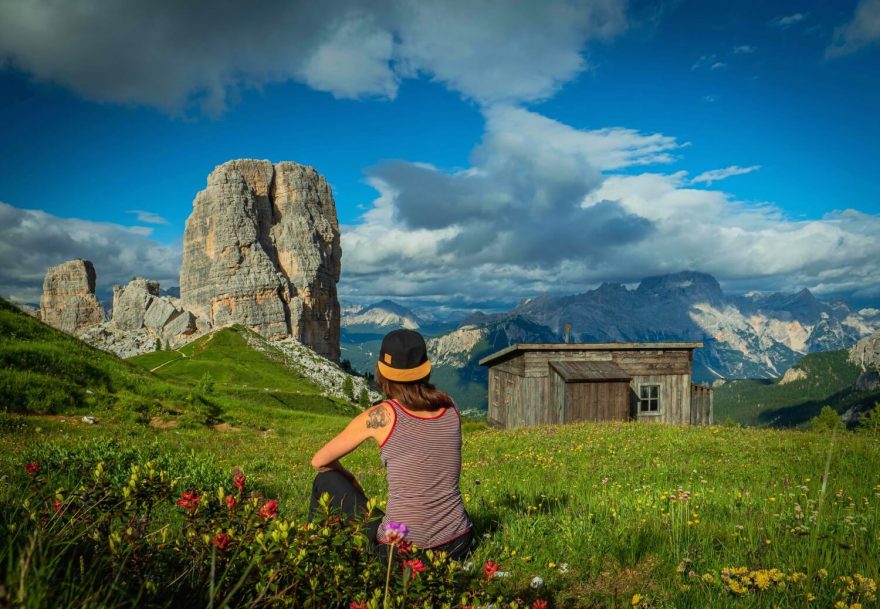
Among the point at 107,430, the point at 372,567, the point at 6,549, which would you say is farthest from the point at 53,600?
the point at 107,430

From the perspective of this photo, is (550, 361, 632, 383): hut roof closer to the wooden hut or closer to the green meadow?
the wooden hut

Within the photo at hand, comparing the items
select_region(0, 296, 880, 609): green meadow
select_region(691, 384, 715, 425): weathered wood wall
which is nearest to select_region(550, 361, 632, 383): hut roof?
select_region(691, 384, 715, 425): weathered wood wall

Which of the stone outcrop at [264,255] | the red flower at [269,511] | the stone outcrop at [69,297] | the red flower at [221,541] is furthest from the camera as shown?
the stone outcrop at [69,297]

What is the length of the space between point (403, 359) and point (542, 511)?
3.77m

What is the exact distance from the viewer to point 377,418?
15.0ft

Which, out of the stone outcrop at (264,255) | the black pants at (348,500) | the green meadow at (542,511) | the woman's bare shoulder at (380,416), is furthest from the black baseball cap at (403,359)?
the stone outcrop at (264,255)

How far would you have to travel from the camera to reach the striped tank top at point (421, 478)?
4.50 metres

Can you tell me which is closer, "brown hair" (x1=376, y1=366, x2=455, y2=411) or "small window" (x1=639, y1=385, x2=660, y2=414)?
"brown hair" (x1=376, y1=366, x2=455, y2=411)

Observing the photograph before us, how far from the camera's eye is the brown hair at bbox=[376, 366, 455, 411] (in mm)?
4629

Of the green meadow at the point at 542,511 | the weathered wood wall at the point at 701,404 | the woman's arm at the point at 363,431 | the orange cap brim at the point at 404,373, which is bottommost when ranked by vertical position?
the weathered wood wall at the point at 701,404

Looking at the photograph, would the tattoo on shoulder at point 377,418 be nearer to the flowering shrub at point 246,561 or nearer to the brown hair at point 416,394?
the brown hair at point 416,394

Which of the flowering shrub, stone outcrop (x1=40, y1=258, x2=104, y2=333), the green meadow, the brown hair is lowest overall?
the green meadow

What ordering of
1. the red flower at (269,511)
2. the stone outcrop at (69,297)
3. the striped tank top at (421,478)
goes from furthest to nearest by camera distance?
1. the stone outcrop at (69,297)
2. the striped tank top at (421,478)
3. the red flower at (269,511)

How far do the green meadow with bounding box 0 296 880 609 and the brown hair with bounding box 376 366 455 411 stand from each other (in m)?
1.37
